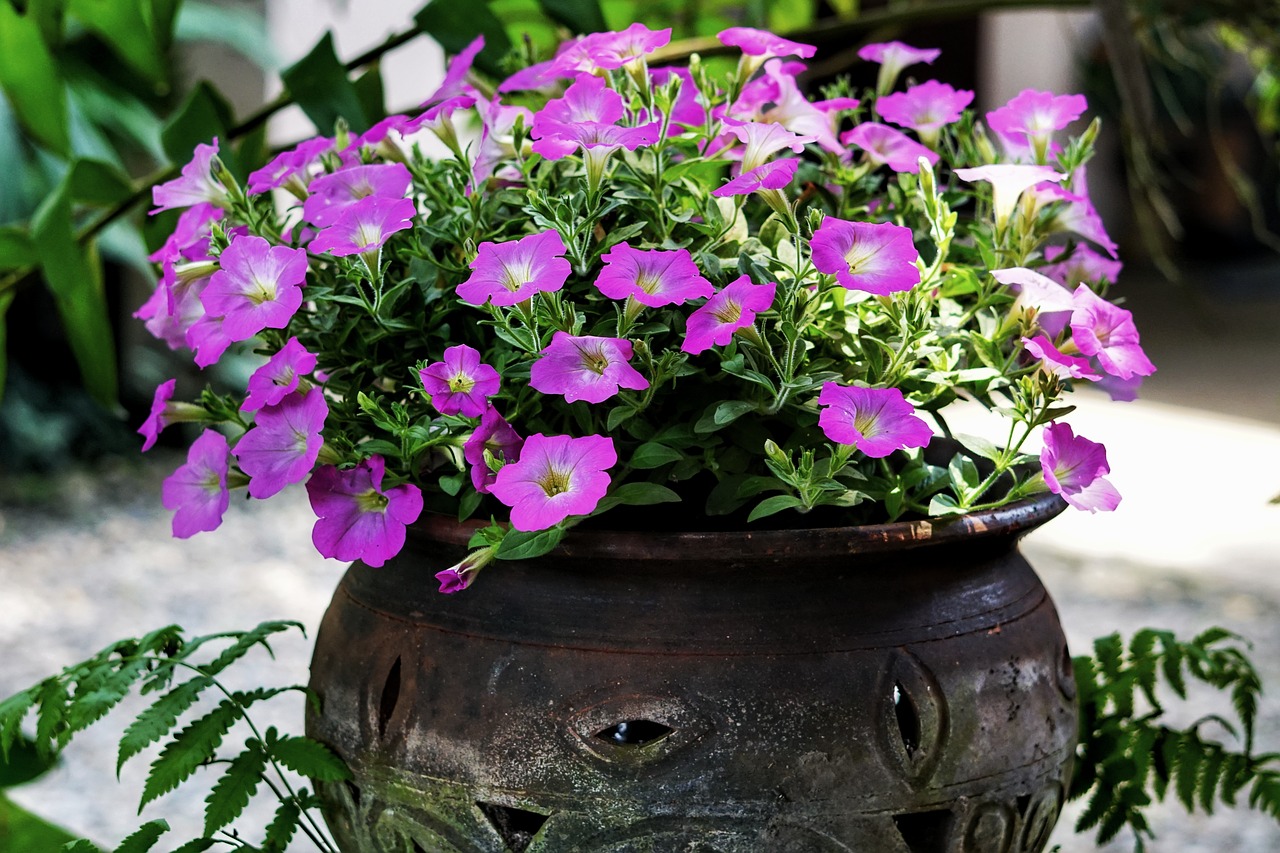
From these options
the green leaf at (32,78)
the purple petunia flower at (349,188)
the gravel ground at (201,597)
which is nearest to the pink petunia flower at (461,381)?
the purple petunia flower at (349,188)

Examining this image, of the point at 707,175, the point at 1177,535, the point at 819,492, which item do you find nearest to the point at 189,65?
the point at 1177,535

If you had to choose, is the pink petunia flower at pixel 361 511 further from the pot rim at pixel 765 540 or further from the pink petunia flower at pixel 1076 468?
the pink petunia flower at pixel 1076 468

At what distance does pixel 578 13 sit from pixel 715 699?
1.85ft

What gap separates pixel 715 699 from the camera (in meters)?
0.62

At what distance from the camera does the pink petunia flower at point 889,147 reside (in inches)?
30.5

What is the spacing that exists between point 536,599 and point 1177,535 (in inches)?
105

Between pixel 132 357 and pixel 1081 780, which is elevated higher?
pixel 1081 780

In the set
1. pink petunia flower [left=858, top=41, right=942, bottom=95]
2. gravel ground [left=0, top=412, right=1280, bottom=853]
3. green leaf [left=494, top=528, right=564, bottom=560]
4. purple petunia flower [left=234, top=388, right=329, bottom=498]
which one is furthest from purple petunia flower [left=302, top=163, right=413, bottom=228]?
gravel ground [left=0, top=412, right=1280, bottom=853]

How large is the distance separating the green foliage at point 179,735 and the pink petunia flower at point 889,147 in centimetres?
44

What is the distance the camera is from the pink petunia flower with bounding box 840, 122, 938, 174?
0.77 metres

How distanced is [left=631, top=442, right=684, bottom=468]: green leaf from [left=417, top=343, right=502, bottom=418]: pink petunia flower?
74mm

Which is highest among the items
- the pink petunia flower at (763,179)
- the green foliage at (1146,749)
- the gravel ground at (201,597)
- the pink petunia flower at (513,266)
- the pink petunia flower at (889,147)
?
the pink petunia flower at (763,179)

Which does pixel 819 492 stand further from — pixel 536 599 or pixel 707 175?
pixel 707 175

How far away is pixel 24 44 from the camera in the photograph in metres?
1.00
